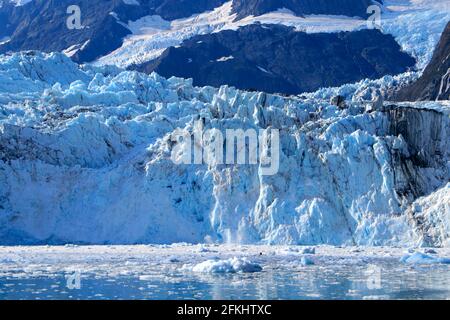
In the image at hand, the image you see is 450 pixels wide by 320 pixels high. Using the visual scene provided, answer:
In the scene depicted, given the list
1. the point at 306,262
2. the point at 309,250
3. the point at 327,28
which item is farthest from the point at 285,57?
the point at 306,262

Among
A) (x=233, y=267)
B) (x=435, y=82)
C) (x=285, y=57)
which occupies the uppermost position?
(x=285, y=57)

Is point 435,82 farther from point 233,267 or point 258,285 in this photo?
point 258,285

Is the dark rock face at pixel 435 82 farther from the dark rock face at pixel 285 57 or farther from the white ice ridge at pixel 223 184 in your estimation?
the dark rock face at pixel 285 57

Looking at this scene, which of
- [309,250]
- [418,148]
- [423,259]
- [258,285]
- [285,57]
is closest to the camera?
[258,285]

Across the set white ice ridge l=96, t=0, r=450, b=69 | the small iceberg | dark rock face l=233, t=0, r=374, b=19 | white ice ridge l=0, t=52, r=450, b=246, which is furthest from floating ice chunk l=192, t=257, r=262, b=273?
dark rock face l=233, t=0, r=374, b=19

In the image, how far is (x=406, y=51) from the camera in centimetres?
16525

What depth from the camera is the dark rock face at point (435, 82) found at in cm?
10550

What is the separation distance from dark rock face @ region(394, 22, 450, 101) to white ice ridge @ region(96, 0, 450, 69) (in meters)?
31.3

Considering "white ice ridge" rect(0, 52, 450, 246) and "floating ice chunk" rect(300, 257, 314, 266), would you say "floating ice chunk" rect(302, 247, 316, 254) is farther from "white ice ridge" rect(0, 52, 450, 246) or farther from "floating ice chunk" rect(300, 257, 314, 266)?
"white ice ridge" rect(0, 52, 450, 246)

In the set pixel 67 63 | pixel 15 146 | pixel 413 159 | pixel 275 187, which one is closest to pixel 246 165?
pixel 275 187

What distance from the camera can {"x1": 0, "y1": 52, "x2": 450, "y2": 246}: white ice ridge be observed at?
48188mm

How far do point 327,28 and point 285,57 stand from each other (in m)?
10.7

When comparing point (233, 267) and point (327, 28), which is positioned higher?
point (327, 28)

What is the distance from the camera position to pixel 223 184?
51.0 meters
